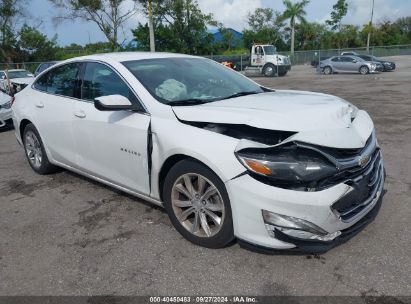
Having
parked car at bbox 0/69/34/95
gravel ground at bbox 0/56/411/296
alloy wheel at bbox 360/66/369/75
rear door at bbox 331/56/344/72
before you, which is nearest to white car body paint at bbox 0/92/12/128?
gravel ground at bbox 0/56/411/296

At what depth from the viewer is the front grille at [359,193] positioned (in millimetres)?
2816

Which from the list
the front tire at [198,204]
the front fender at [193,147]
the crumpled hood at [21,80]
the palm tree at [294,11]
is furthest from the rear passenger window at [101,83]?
the palm tree at [294,11]

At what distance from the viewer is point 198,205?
3.23m

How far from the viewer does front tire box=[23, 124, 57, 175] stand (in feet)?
16.8

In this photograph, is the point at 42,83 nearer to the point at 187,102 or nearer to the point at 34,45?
the point at 187,102

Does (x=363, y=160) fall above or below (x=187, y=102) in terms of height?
below

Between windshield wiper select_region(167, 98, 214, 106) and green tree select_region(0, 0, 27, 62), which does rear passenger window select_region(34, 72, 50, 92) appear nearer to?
windshield wiper select_region(167, 98, 214, 106)

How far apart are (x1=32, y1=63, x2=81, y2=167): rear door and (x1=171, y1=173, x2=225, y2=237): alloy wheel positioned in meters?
1.68

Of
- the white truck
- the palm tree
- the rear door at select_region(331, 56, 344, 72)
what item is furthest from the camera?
the palm tree

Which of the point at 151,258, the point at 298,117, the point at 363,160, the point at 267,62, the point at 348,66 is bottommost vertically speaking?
the point at 151,258

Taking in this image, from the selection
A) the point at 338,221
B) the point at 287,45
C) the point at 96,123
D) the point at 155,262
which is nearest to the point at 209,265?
the point at 155,262

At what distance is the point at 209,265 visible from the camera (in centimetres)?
305

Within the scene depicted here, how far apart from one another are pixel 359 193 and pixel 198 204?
1.24m

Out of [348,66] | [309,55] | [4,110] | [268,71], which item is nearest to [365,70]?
[348,66]
